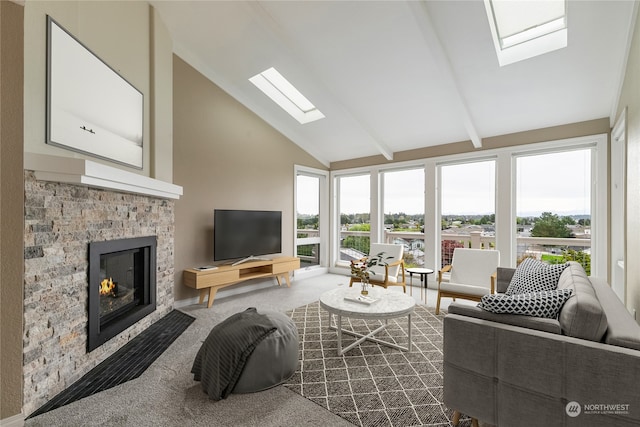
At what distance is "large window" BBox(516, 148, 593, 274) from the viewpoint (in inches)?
150

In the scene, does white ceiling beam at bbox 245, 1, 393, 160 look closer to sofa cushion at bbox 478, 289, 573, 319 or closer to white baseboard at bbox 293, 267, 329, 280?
white baseboard at bbox 293, 267, 329, 280

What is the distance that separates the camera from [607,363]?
1.26 meters

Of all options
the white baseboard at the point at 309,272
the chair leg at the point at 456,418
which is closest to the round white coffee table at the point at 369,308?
the chair leg at the point at 456,418

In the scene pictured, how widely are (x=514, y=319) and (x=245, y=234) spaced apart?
3799mm

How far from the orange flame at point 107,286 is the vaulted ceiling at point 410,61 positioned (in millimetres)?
3122

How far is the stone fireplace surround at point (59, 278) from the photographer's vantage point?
1806 millimetres

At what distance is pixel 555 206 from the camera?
13.0 ft

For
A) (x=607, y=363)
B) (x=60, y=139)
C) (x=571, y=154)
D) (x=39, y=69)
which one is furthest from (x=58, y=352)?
(x=571, y=154)

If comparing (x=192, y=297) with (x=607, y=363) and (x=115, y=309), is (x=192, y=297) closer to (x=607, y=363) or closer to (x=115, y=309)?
(x=115, y=309)

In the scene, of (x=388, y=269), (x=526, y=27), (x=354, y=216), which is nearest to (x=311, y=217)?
(x=354, y=216)

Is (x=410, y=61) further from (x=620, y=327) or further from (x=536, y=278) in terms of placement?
(x=620, y=327)

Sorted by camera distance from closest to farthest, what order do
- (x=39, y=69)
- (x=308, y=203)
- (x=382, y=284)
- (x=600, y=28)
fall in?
(x=39, y=69)
(x=600, y=28)
(x=382, y=284)
(x=308, y=203)

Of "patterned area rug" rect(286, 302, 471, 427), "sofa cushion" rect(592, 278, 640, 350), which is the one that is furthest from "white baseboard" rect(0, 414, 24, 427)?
"sofa cushion" rect(592, 278, 640, 350)

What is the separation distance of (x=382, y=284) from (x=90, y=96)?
12.6 feet
